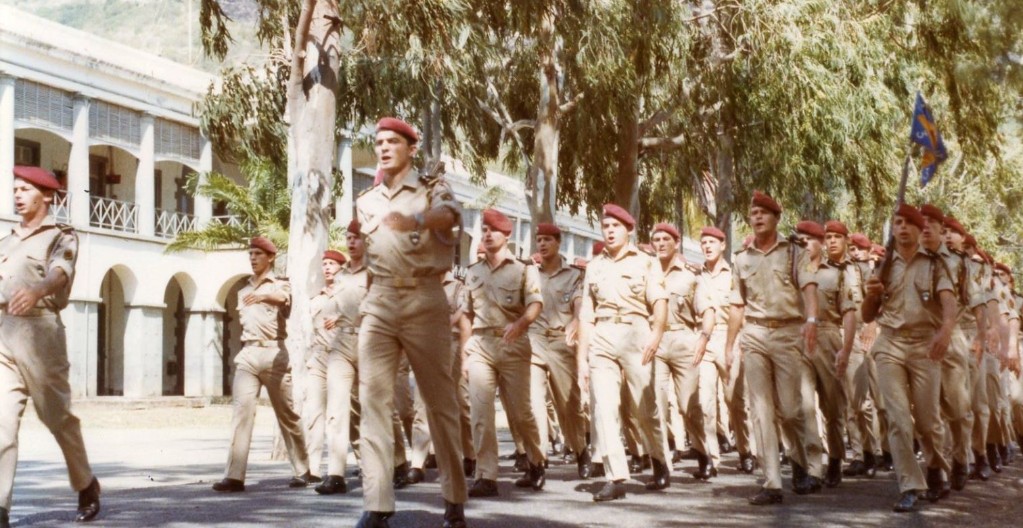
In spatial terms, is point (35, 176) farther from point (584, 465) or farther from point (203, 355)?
point (203, 355)

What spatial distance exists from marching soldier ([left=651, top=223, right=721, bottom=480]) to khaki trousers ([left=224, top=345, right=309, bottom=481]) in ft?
10.00

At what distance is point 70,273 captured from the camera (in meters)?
8.92

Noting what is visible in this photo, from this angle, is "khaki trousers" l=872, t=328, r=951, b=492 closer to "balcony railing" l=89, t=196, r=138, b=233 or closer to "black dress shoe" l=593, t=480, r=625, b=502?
"black dress shoe" l=593, t=480, r=625, b=502

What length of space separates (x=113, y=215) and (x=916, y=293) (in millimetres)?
28483

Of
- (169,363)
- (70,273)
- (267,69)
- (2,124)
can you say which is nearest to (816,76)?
(267,69)

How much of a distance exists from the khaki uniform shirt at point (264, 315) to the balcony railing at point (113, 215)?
79.8 feet

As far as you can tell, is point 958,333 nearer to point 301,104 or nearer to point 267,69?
point 301,104

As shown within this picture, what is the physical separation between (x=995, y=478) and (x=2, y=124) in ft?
75.0

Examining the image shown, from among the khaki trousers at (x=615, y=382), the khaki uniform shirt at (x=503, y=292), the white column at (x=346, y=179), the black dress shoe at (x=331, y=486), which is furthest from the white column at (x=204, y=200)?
the khaki trousers at (x=615, y=382)

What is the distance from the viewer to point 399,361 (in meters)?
8.42

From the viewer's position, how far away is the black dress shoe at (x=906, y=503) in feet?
32.8

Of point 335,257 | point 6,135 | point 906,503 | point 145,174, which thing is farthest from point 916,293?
point 145,174

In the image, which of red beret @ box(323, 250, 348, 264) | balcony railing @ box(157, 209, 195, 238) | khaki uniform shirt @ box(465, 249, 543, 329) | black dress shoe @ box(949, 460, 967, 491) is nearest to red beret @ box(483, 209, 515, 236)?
khaki uniform shirt @ box(465, 249, 543, 329)

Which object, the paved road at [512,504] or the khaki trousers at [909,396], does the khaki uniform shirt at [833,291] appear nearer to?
the paved road at [512,504]
